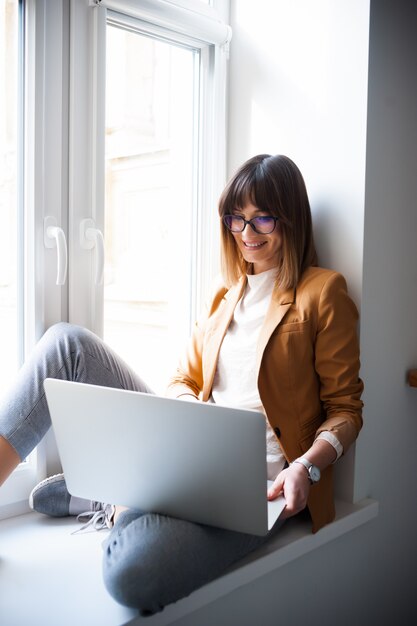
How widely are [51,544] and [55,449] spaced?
0.26 m

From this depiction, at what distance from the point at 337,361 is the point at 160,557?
0.56 m

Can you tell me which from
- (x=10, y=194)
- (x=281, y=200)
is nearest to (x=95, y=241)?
(x=10, y=194)

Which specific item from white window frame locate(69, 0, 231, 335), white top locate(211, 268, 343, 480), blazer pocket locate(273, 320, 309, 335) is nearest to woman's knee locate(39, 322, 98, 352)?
white window frame locate(69, 0, 231, 335)

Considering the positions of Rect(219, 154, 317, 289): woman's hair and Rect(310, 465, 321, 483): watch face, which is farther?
Rect(219, 154, 317, 289): woman's hair

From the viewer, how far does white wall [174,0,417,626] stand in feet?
4.73

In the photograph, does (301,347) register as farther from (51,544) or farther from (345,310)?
(51,544)

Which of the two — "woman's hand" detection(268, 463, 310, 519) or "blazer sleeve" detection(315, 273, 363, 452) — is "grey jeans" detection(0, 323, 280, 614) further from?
"blazer sleeve" detection(315, 273, 363, 452)

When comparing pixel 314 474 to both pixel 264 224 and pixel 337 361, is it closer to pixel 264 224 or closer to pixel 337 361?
pixel 337 361

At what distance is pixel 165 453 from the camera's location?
1.01 m

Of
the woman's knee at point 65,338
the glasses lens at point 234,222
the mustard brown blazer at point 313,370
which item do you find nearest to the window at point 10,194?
the woman's knee at point 65,338

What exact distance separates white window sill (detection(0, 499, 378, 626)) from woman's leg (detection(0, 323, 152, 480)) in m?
0.18

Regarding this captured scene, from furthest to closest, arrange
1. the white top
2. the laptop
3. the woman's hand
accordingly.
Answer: the white top → the woman's hand → the laptop

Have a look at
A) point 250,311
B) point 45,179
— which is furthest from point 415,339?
point 45,179

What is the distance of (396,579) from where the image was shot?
5.48 ft
